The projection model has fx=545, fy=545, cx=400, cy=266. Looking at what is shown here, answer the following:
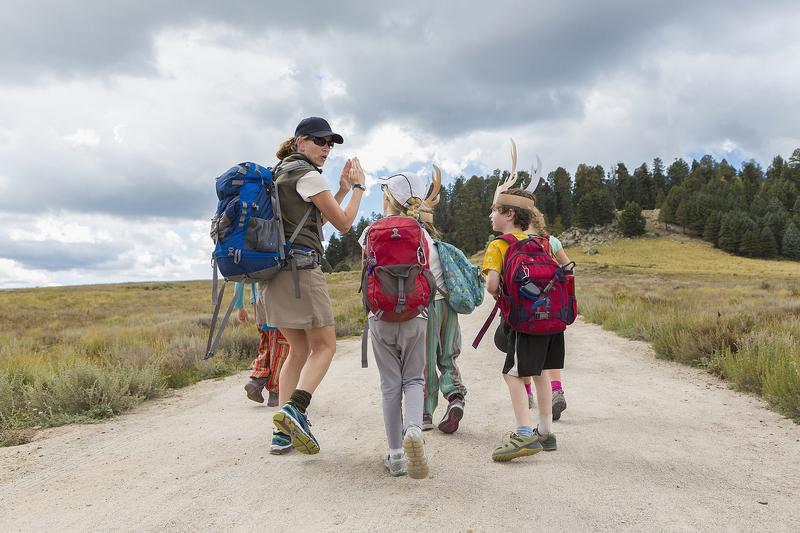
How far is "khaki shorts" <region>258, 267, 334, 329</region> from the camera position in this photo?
3.75 metres

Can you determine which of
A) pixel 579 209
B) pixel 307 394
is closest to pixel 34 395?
pixel 307 394

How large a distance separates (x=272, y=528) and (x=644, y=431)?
11.0 ft

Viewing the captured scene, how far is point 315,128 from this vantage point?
12.9 ft

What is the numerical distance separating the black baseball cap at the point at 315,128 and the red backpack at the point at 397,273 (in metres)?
0.89

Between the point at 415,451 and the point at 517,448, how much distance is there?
877mm

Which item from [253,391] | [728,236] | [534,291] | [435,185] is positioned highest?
[435,185]

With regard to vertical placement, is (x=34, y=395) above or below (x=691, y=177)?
below

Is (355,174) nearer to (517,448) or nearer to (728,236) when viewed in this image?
(517,448)

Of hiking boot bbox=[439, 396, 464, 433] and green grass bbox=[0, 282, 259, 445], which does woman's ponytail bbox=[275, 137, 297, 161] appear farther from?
green grass bbox=[0, 282, 259, 445]

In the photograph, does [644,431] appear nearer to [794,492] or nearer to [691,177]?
[794,492]

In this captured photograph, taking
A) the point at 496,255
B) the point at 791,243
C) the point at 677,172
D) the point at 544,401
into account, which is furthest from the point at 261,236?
the point at 677,172

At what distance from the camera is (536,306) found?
3.78 m

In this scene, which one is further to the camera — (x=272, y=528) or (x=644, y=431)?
(x=644, y=431)

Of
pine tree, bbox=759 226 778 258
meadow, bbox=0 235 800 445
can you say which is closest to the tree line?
pine tree, bbox=759 226 778 258
